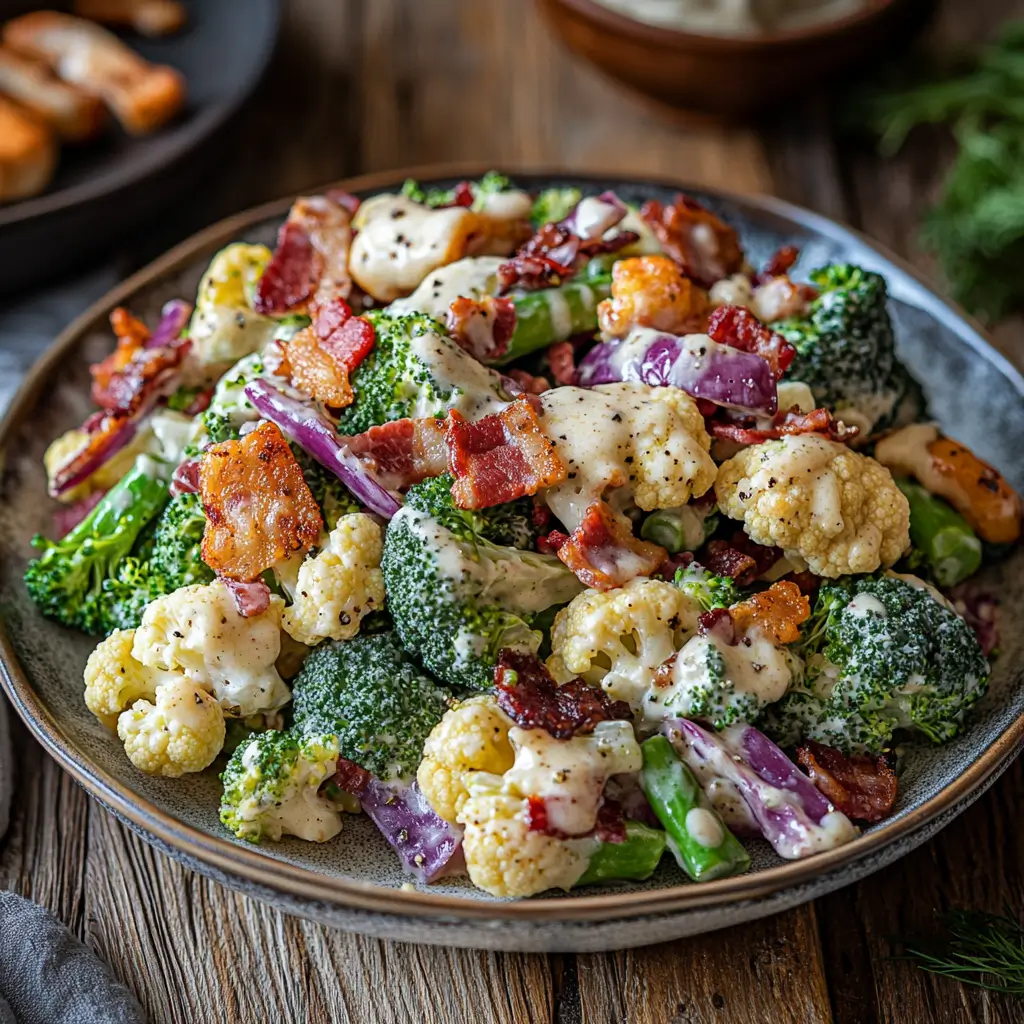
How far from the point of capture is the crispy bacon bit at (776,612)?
254 centimetres

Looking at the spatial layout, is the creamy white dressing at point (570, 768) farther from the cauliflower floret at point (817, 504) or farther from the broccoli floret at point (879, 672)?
the cauliflower floret at point (817, 504)

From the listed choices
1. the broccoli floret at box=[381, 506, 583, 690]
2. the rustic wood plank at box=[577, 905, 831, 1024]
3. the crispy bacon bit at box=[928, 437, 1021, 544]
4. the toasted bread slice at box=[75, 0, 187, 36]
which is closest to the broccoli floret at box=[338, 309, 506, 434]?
the broccoli floret at box=[381, 506, 583, 690]

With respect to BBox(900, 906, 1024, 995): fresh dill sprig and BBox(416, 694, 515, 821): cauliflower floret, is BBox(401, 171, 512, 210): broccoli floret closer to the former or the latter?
BBox(416, 694, 515, 821): cauliflower floret

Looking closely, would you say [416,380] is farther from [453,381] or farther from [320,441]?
[320,441]

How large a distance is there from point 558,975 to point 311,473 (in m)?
1.25

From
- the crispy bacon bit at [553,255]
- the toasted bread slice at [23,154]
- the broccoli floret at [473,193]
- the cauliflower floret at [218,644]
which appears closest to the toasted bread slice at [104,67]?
the toasted bread slice at [23,154]

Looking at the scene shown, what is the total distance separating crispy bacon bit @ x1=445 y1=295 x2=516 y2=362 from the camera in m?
2.82

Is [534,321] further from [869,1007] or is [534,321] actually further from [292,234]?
[869,1007]

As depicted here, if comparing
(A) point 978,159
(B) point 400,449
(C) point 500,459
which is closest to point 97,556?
(B) point 400,449

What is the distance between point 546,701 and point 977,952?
1.17 m

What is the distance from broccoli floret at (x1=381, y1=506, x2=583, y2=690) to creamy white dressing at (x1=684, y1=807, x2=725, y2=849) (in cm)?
47

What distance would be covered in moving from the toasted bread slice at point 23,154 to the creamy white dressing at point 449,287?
6.85 feet

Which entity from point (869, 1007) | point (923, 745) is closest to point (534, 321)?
point (923, 745)

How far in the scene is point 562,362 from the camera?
2.94 meters
